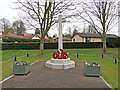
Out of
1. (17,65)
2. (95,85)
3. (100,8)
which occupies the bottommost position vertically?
(95,85)

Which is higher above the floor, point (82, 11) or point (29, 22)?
point (82, 11)

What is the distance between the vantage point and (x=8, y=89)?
5.12 meters

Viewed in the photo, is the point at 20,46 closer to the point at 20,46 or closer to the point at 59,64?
the point at 20,46

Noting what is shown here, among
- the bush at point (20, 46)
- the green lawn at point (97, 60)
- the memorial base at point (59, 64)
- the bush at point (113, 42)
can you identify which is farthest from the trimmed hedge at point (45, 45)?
the memorial base at point (59, 64)

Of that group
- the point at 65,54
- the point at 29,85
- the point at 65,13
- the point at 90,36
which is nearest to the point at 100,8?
the point at 65,13

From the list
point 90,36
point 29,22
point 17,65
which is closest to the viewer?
point 17,65

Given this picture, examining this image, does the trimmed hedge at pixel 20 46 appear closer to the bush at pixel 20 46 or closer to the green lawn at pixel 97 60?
the bush at pixel 20 46

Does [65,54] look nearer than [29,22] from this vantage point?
Yes

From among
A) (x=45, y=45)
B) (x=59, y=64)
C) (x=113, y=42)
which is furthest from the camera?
(x=113, y=42)

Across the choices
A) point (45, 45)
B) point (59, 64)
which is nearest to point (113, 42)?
point (45, 45)

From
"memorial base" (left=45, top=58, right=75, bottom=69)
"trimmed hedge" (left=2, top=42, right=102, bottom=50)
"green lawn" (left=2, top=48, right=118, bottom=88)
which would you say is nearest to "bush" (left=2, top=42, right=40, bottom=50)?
"trimmed hedge" (left=2, top=42, right=102, bottom=50)

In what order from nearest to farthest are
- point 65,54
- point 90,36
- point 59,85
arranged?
point 59,85 → point 65,54 → point 90,36

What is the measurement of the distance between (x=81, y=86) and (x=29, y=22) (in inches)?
604

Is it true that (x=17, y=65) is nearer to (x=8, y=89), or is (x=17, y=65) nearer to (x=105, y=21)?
(x=8, y=89)
